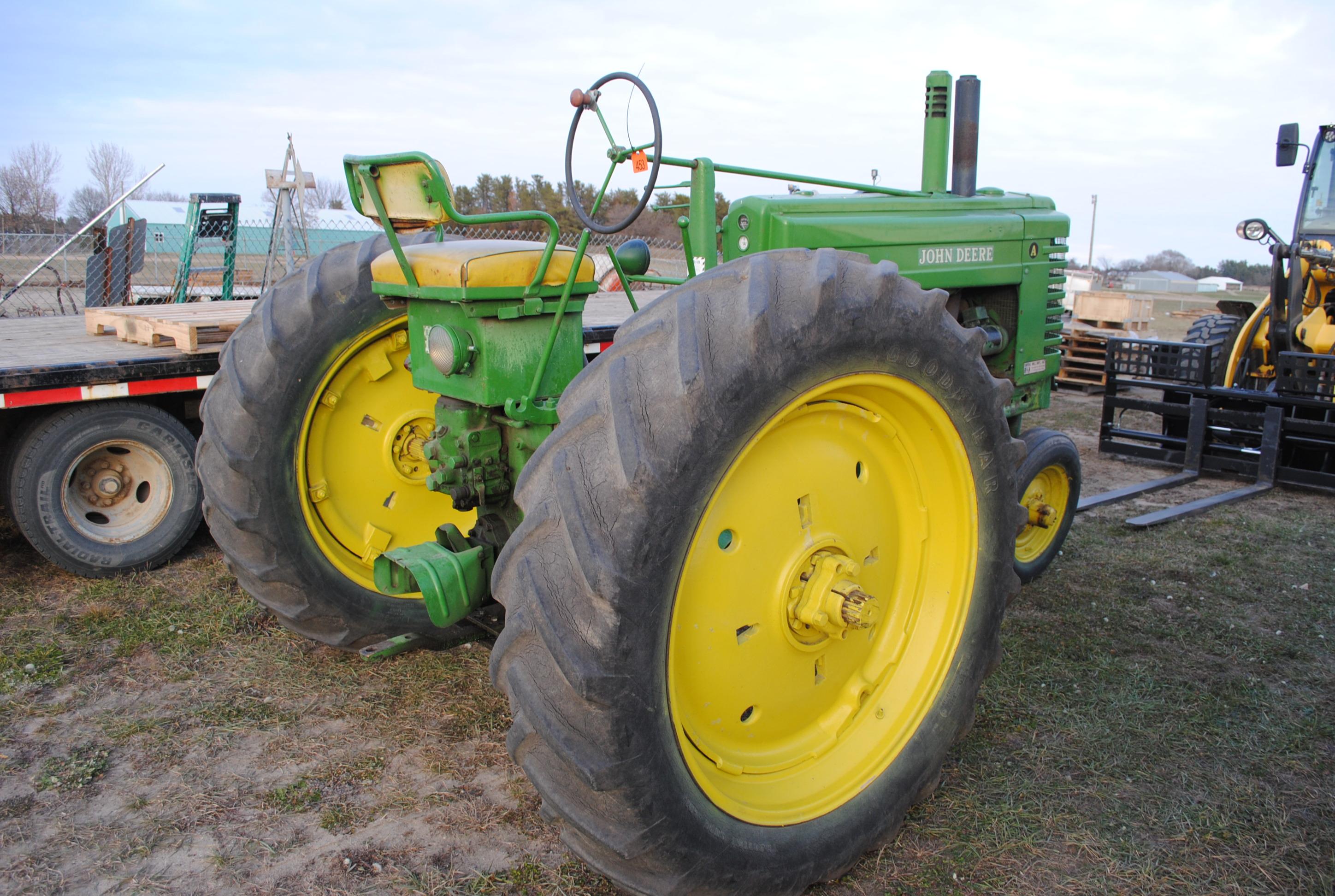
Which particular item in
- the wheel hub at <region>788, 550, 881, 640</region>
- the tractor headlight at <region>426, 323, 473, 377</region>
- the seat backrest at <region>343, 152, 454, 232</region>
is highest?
the seat backrest at <region>343, 152, 454, 232</region>

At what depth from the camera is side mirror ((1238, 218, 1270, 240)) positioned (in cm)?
650

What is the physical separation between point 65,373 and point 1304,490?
23.7ft

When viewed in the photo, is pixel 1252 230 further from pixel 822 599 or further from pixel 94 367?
pixel 94 367

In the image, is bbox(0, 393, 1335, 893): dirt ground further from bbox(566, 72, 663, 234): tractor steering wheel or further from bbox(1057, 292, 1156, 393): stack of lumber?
bbox(1057, 292, 1156, 393): stack of lumber

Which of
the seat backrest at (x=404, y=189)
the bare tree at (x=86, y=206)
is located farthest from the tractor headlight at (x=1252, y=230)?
the bare tree at (x=86, y=206)

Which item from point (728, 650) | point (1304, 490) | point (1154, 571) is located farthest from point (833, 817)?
point (1304, 490)

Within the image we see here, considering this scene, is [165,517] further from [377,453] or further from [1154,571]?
[1154,571]

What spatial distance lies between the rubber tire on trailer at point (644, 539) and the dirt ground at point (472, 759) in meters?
0.58

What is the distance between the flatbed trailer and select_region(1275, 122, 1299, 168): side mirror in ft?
16.0

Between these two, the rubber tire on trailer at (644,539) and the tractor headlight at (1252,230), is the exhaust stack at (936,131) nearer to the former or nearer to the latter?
the rubber tire on trailer at (644,539)

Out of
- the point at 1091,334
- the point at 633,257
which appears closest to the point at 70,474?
the point at 633,257

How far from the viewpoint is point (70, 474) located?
4.37 metres

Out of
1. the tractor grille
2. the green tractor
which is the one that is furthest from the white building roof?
the green tractor

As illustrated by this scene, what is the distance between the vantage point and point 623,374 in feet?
5.50
